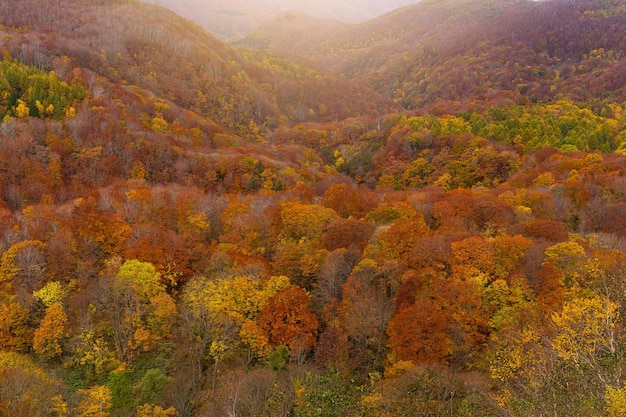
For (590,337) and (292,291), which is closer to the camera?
(590,337)

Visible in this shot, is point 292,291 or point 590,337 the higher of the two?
point 590,337

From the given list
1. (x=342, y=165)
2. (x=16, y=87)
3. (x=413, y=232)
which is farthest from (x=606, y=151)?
(x=16, y=87)

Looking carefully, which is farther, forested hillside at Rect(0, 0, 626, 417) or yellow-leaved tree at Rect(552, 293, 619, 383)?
forested hillside at Rect(0, 0, 626, 417)

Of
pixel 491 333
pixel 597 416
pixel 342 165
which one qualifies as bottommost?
pixel 342 165

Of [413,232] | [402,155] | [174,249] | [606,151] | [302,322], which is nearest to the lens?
[302,322]

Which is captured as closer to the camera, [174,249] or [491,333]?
[491,333]

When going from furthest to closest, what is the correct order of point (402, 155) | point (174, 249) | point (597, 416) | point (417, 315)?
point (402, 155), point (174, 249), point (417, 315), point (597, 416)

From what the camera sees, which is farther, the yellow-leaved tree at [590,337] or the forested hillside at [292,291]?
the forested hillside at [292,291]

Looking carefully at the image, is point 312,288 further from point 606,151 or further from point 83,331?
point 606,151

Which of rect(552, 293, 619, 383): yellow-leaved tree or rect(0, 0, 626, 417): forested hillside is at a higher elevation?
rect(552, 293, 619, 383): yellow-leaved tree

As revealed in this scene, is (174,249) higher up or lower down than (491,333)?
lower down

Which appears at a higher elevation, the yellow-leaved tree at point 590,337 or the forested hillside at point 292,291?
the yellow-leaved tree at point 590,337
